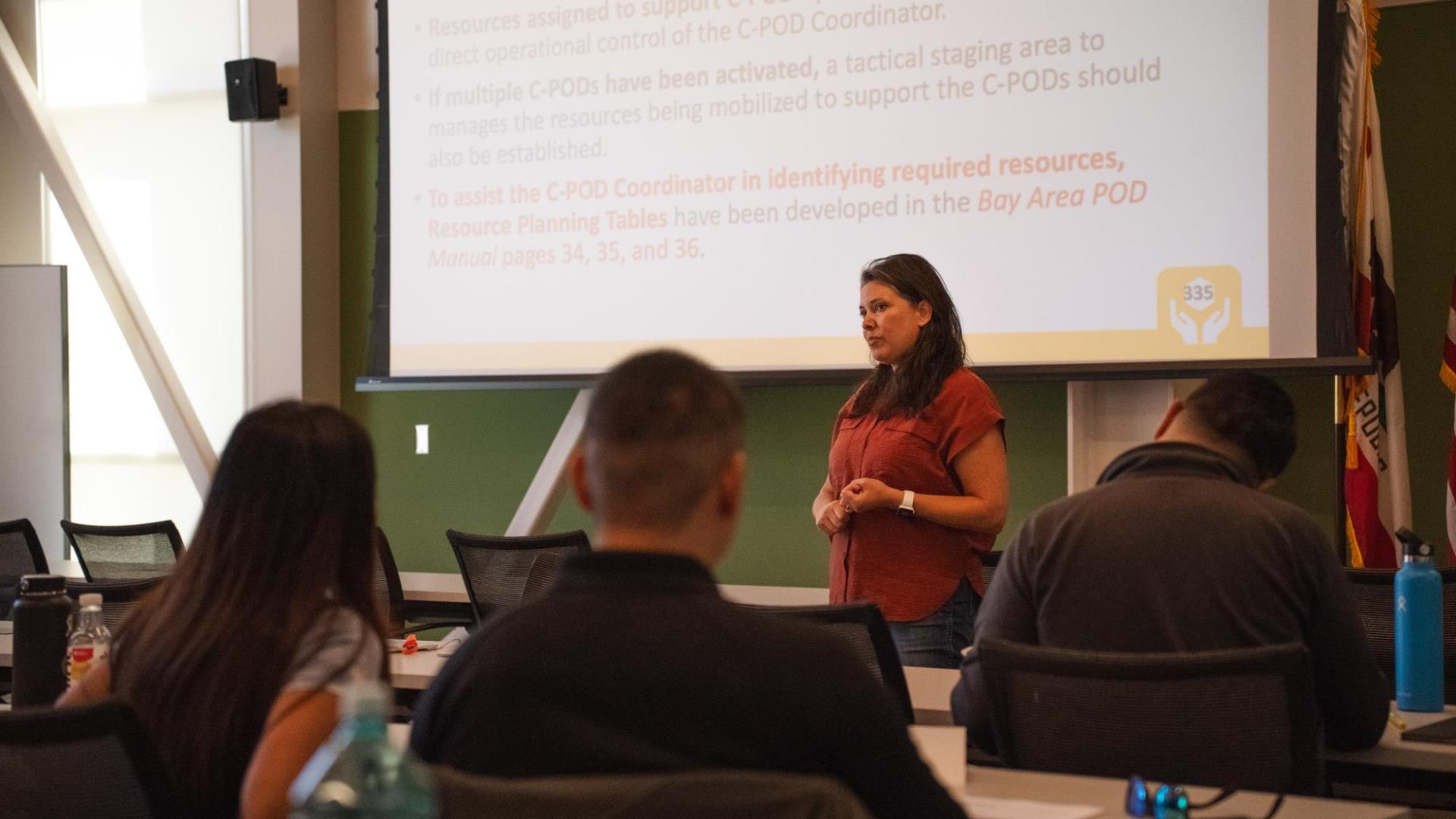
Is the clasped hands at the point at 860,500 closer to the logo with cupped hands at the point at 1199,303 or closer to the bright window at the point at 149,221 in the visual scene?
the logo with cupped hands at the point at 1199,303

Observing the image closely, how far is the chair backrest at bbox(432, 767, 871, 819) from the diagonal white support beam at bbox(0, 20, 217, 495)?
5549 millimetres

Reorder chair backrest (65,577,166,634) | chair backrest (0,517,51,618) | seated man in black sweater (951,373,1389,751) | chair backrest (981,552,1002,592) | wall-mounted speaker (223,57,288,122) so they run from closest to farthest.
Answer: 1. seated man in black sweater (951,373,1389,751)
2. chair backrest (65,577,166,634)
3. chair backrest (981,552,1002,592)
4. chair backrest (0,517,51,618)
5. wall-mounted speaker (223,57,288,122)

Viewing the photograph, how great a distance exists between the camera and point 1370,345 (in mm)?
4137

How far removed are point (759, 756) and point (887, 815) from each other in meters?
0.12

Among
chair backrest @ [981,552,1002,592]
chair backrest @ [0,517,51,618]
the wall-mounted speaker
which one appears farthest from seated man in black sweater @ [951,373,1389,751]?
the wall-mounted speaker

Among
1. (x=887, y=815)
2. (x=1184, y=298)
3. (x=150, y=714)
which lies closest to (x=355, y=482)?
(x=150, y=714)

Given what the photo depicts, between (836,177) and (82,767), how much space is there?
144 inches

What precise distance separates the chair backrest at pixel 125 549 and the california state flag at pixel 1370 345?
3626 mm

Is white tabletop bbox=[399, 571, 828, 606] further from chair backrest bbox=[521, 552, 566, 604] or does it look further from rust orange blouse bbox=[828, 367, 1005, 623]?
rust orange blouse bbox=[828, 367, 1005, 623]

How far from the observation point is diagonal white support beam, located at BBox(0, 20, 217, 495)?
622 centimetres

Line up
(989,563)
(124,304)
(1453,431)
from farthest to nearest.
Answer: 1. (124,304)
2. (1453,431)
3. (989,563)

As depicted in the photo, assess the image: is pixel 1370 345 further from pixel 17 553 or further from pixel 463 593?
pixel 17 553

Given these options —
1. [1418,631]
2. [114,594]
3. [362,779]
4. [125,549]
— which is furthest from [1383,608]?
[125,549]

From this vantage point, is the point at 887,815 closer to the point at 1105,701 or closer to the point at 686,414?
the point at 686,414
